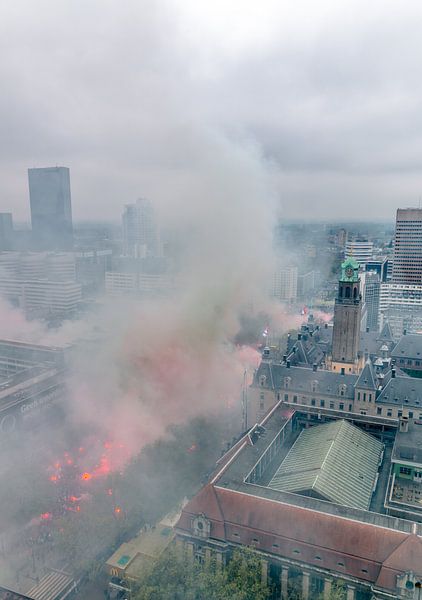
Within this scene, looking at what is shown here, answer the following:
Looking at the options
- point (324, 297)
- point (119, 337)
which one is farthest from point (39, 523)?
point (324, 297)

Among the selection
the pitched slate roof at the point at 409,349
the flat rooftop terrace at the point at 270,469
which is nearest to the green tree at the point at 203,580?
the flat rooftop terrace at the point at 270,469

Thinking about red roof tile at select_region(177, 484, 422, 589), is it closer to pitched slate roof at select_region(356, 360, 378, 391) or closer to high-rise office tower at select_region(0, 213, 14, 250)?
pitched slate roof at select_region(356, 360, 378, 391)

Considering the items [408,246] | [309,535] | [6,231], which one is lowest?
[309,535]

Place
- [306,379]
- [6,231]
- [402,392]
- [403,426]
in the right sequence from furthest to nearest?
[6,231] → [306,379] → [402,392] → [403,426]

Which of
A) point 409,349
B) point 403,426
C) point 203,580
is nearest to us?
point 203,580

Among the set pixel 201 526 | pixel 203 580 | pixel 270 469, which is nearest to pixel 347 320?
pixel 270 469

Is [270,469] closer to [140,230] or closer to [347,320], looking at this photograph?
[347,320]
